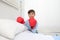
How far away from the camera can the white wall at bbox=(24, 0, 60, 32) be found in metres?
2.67

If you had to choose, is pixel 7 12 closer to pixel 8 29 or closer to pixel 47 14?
pixel 47 14

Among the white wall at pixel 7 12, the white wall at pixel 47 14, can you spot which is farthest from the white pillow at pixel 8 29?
the white wall at pixel 47 14

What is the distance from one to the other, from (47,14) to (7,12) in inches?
32.4

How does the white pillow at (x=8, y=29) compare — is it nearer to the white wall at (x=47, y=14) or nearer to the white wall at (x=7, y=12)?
the white wall at (x=7, y=12)

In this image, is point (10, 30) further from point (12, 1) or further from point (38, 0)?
point (38, 0)

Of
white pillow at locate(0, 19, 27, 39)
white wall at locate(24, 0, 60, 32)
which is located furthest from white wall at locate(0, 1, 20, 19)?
white pillow at locate(0, 19, 27, 39)

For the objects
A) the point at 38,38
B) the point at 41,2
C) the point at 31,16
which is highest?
the point at 41,2

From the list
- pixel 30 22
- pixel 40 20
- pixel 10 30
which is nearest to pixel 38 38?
pixel 10 30

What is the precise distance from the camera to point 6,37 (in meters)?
1.26

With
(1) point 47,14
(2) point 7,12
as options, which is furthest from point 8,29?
(1) point 47,14

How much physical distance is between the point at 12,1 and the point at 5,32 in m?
1.13

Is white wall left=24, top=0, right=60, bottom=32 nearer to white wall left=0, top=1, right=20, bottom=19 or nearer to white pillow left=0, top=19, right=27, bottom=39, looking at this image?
white wall left=0, top=1, right=20, bottom=19

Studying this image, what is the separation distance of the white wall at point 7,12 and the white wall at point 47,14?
375 millimetres

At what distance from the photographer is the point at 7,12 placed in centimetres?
230
